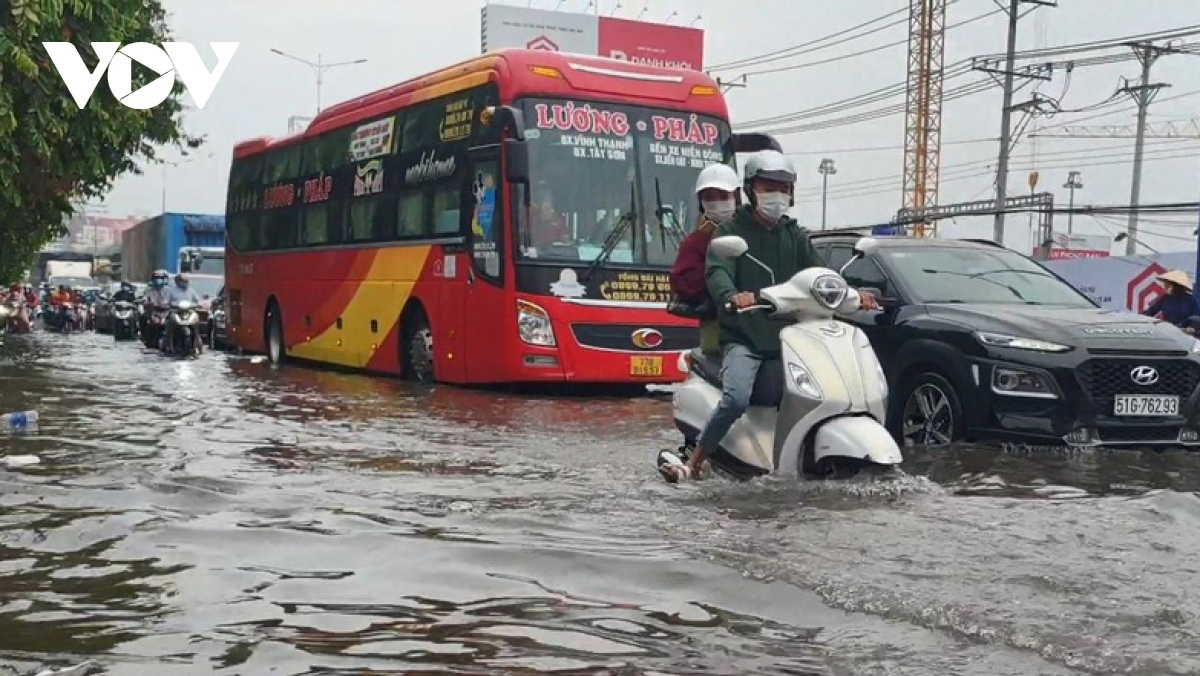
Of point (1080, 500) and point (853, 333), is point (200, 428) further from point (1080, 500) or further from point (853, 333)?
point (1080, 500)

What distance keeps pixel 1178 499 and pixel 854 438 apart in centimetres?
156

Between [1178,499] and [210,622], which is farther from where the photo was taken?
[1178,499]

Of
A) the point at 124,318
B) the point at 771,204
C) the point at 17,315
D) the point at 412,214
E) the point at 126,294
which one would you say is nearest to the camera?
the point at 771,204

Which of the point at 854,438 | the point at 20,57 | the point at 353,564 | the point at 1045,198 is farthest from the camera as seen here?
the point at 1045,198

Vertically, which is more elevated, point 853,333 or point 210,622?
point 853,333

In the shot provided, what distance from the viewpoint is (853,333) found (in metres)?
6.35

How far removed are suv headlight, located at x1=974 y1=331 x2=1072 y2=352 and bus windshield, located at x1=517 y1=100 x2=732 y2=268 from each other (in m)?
5.02

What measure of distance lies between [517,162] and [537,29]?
1692 inches

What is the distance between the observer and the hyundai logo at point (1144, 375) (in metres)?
7.79

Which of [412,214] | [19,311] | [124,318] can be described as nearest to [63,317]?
[19,311]

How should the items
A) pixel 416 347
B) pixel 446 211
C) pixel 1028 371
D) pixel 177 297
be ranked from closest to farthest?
pixel 1028 371
pixel 446 211
pixel 416 347
pixel 177 297

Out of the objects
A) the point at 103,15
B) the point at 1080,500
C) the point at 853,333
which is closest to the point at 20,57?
the point at 103,15

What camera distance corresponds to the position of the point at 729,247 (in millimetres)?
6070

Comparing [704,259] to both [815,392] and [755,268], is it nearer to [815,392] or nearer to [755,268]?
[755,268]
